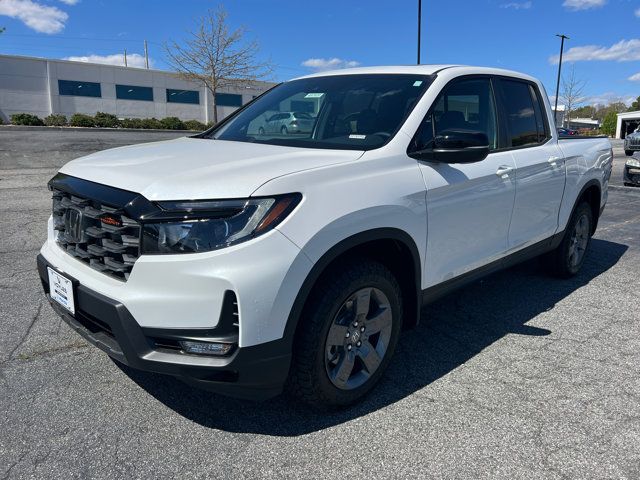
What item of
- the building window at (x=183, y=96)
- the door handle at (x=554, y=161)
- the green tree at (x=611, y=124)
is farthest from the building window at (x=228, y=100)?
the green tree at (x=611, y=124)

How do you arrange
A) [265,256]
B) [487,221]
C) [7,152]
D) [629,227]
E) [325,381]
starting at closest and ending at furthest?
1. [265,256]
2. [325,381]
3. [487,221]
4. [629,227]
5. [7,152]

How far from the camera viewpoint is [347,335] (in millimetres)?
2734

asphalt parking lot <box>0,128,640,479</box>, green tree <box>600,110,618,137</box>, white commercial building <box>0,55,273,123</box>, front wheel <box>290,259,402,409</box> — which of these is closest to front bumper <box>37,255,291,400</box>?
front wheel <box>290,259,402,409</box>

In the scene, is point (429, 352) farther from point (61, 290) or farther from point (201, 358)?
point (61, 290)

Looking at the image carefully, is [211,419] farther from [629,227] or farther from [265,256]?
[629,227]

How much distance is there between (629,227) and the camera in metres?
8.12

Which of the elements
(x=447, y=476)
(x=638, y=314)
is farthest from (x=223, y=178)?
(x=638, y=314)

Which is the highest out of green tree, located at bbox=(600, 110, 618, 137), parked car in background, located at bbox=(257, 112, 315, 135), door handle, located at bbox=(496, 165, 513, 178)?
green tree, located at bbox=(600, 110, 618, 137)

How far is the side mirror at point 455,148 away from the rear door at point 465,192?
0.07 metres

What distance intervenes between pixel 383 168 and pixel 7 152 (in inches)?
660

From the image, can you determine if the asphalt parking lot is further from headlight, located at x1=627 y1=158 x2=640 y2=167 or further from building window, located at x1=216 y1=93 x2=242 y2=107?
building window, located at x1=216 y1=93 x2=242 y2=107

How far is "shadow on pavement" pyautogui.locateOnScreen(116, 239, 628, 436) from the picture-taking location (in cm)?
276

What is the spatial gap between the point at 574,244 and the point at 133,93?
47.5 meters

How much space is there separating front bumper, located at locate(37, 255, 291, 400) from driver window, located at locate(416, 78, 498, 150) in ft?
5.13
